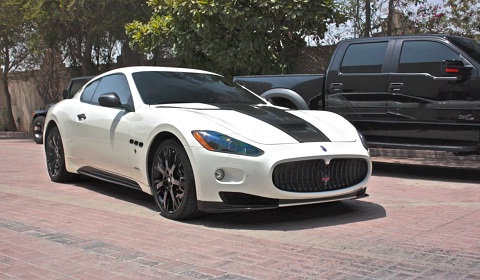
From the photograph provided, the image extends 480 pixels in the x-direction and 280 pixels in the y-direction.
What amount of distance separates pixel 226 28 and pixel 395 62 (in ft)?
17.1

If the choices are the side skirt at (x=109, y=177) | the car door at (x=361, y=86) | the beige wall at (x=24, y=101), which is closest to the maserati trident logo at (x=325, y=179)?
the side skirt at (x=109, y=177)

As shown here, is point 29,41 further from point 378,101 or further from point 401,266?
point 401,266

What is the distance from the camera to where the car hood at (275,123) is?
5492 mm

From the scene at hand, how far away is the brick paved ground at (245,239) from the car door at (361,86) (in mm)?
1546

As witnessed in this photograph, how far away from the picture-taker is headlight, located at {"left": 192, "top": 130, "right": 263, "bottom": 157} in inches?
209

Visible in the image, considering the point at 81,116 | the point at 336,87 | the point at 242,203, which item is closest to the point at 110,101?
the point at 81,116

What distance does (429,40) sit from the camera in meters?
8.38

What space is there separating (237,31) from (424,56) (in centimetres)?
547

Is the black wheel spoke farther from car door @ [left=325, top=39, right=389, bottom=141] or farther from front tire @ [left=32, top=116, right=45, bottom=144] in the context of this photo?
front tire @ [left=32, top=116, right=45, bottom=144]

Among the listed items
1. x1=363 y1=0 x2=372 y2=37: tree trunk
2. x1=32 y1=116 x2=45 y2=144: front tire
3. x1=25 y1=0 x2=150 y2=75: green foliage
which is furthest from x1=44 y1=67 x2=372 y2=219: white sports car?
x1=32 y1=116 x2=45 y2=144: front tire

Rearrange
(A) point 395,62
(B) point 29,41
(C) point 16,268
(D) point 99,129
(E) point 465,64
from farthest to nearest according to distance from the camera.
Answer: (B) point 29,41, (A) point 395,62, (E) point 465,64, (D) point 99,129, (C) point 16,268

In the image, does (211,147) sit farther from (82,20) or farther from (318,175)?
(82,20)

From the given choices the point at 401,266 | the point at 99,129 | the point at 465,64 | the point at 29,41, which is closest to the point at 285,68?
the point at 465,64

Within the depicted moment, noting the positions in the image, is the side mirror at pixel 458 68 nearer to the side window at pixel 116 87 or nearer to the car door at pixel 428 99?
the car door at pixel 428 99
